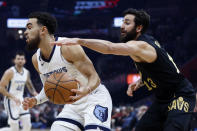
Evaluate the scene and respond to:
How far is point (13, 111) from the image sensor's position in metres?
7.72

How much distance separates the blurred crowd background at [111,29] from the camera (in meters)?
16.5

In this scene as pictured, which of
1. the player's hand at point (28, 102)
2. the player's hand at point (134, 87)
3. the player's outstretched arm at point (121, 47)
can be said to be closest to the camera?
the player's outstretched arm at point (121, 47)

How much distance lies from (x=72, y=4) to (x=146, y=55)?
14220 millimetres

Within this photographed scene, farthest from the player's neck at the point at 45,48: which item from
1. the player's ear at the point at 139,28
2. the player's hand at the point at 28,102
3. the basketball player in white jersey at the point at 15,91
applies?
the basketball player in white jersey at the point at 15,91

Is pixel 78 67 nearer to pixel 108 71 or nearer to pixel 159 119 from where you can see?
pixel 159 119

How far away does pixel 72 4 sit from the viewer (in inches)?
680

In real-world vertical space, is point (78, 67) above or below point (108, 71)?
above

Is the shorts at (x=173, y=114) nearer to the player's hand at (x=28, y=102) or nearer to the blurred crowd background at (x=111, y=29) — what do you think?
the player's hand at (x=28, y=102)

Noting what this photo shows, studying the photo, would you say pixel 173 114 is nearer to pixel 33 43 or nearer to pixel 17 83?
pixel 33 43

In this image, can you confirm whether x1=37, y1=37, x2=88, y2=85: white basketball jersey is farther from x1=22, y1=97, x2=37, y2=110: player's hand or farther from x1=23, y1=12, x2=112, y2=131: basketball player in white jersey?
x1=22, y1=97, x2=37, y2=110: player's hand

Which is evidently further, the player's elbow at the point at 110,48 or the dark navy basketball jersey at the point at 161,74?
the dark navy basketball jersey at the point at 161,74

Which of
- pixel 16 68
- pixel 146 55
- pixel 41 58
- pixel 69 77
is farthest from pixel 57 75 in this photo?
pixel 16 68

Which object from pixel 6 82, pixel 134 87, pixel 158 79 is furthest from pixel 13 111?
pixel 158 79

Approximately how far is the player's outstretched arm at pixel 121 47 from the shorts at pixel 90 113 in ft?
1.85
